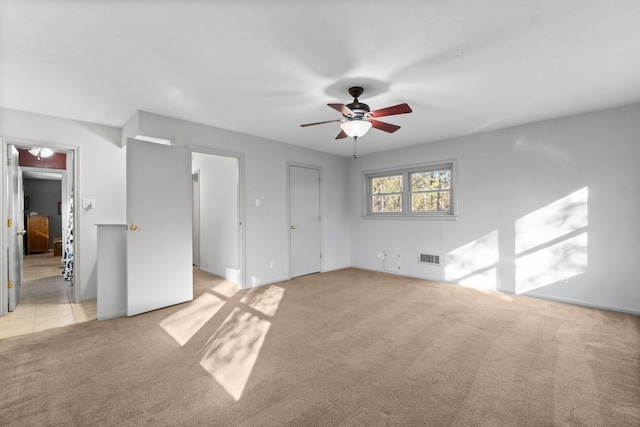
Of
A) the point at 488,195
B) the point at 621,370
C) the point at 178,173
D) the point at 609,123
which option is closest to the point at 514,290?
the point at 488,195

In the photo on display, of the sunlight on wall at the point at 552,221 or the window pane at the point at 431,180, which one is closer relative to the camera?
the sunlight on wall at the point at 552,221

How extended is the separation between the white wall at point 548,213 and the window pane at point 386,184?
57 centimetres

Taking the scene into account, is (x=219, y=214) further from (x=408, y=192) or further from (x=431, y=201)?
(x=431, y=201)

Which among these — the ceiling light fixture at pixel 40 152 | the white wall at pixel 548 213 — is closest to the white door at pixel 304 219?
the white wall at pixel 548 213

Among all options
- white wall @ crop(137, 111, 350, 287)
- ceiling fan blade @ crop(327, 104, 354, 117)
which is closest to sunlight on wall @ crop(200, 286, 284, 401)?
white wall @ crop(137, 111, 350, 287)

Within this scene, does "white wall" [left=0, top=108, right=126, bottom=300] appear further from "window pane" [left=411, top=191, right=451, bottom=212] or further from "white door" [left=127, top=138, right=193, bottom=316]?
"window pane" [left=411, top=191, right=451, bottom=212]

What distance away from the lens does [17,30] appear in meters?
1.94

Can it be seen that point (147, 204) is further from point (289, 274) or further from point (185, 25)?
point (289, 274)

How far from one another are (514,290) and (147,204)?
5.06m

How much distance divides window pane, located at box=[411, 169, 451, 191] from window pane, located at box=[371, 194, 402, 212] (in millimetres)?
385

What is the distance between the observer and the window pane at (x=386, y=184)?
18.4 feet

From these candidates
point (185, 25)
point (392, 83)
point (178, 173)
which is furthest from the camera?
point (178, 173)

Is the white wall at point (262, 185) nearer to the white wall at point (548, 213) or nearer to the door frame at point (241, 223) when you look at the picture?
the door frame at point (241, 223)

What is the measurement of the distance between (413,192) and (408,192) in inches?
3.8
